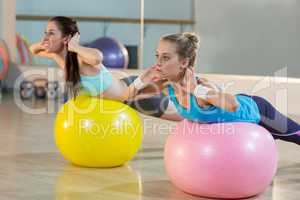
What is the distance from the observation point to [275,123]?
10.4 ft

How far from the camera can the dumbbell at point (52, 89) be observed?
23.4ft

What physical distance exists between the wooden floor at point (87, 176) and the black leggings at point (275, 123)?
0.25 meters

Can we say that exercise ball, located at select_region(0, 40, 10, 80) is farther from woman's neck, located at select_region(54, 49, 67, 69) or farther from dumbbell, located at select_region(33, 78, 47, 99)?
woman's neck, located at select_region(54, 49, 67, 69)

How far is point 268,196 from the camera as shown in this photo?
281 cm

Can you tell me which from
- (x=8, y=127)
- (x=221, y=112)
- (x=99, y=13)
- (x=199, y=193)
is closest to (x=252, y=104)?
(x=221, y=112)

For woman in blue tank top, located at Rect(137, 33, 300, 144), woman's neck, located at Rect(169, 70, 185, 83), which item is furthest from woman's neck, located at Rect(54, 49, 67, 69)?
woman's neck, located at Rect(169, 70, 185, 83)

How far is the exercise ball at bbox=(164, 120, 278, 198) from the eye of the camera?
8.50 feet

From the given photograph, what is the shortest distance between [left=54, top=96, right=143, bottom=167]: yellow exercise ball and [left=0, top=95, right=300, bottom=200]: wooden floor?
83mm

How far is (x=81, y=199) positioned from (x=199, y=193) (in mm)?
566

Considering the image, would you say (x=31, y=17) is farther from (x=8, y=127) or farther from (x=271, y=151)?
(x=271, y=151)

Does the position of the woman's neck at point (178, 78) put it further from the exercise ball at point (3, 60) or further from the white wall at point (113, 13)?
the exercise ball at point (3, 60)

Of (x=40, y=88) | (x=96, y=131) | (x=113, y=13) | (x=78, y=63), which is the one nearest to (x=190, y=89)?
(x=96, y=131)

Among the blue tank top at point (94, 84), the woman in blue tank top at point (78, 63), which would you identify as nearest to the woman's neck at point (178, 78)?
the woman in blue tank top at point (78, 63)

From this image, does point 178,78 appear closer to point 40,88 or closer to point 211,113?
point 211,113
